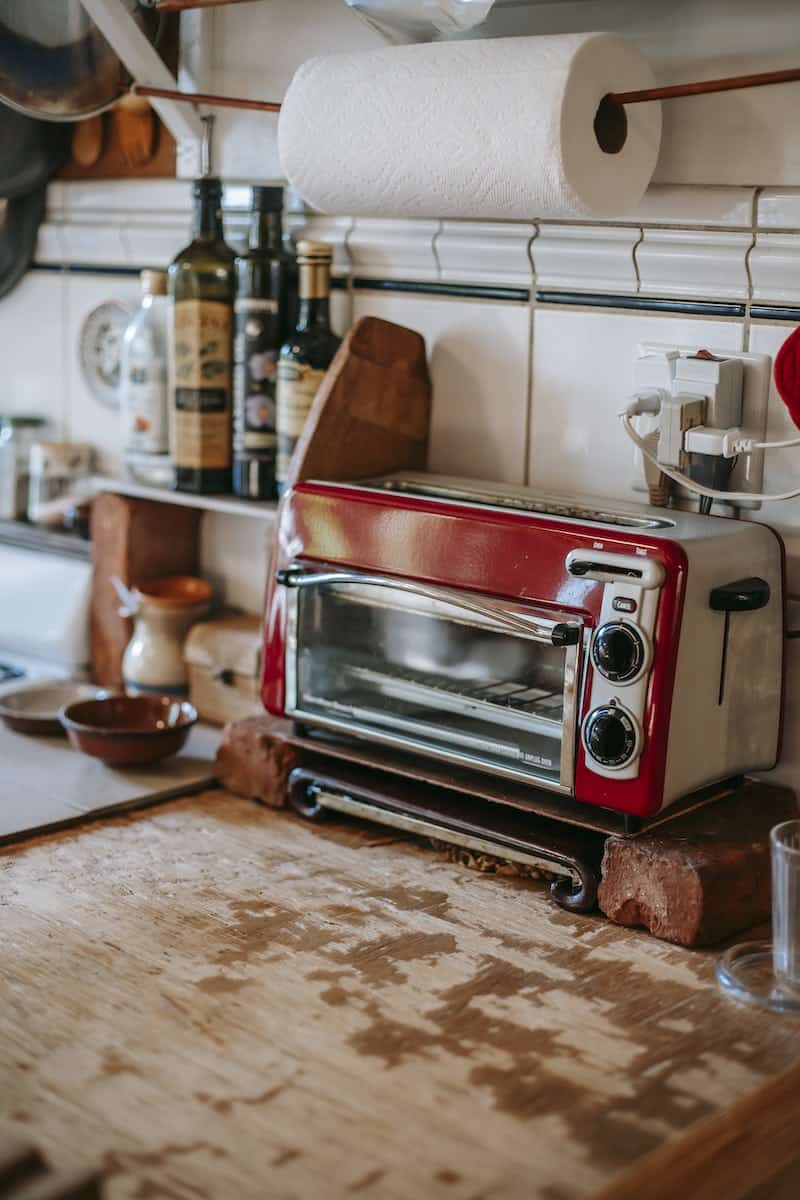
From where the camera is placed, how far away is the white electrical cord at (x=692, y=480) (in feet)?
4.41

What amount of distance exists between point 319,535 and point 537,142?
448 millimetres

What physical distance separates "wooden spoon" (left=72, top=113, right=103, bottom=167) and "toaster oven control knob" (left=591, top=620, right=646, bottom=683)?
118cm

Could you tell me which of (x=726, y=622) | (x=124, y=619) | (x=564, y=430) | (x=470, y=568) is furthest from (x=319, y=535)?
(x=124, y=619)

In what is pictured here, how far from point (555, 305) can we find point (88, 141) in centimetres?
84

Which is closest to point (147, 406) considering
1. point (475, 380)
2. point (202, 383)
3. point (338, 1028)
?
point (202, 383)

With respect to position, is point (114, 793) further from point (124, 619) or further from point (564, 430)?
point (564, 430)

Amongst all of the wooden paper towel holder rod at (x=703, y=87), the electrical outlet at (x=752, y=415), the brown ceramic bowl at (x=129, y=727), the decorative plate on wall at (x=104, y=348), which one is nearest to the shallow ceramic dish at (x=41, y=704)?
the brown ceramic bowl at (x=129, y=727)

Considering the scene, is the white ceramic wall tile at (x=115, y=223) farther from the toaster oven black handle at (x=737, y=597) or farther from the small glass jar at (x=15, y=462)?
the toaster oven black handle at (x=737, y=597)

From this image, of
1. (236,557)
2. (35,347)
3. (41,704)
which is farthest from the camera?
(35,347)

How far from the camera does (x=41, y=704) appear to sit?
1.86 metres

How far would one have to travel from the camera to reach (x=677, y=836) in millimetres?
1312

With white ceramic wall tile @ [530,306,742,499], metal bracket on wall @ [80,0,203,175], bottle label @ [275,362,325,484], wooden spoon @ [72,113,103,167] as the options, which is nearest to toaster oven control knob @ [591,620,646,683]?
white ceramic wall tile @ [530,306,742,499]

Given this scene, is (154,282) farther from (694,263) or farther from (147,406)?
(694,263)

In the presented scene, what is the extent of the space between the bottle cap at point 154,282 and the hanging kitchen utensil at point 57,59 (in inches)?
8.4
